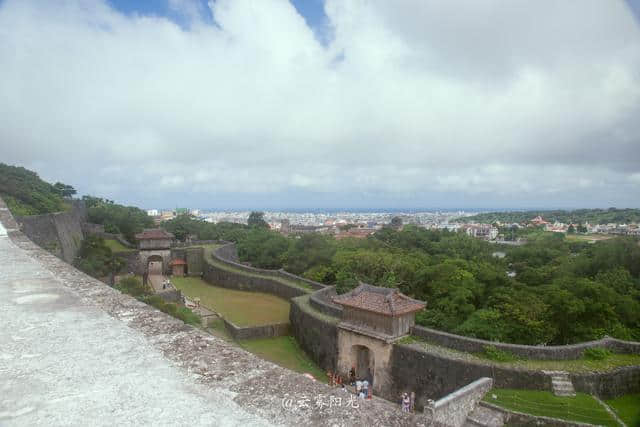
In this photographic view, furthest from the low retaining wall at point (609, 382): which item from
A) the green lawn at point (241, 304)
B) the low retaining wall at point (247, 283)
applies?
the low retaining wall at point (247, 283)

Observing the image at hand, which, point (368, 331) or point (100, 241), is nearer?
point (368, 331)

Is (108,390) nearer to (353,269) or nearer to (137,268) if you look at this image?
(353,269)

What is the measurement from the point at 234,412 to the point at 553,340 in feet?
54.3

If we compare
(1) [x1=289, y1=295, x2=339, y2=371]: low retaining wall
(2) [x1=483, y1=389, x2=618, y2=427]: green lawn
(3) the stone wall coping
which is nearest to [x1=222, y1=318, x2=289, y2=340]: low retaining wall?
(1) [x1=289, y1=295, x2=339, y2=371]: low retaining wall

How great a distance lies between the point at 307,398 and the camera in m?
2.43

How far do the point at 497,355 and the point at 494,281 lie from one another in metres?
8.52

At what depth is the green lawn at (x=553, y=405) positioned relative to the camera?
9.92m

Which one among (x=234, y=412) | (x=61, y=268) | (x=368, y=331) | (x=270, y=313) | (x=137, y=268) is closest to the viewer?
(x=234, y=412)

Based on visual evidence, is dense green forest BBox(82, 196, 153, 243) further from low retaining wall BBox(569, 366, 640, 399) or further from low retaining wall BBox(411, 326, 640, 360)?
low retaining wall BBox(569, 366, 640, 399)

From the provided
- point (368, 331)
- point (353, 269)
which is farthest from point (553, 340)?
point (353, 269)

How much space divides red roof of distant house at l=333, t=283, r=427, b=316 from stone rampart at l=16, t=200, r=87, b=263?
1085 cm

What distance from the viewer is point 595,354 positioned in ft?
40.5

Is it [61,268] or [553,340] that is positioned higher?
[61,268]

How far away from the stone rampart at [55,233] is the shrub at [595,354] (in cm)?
1787
